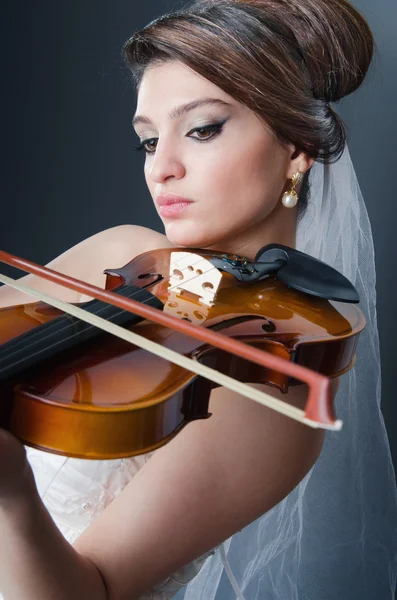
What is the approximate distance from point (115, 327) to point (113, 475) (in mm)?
512

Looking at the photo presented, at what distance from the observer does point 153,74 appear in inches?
41.2

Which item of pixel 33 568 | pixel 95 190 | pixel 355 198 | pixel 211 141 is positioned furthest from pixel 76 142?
pixel 33 568

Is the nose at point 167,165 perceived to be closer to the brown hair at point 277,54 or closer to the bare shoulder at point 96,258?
the brown hair at point 277,54

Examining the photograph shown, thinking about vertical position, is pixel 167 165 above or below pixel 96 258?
above

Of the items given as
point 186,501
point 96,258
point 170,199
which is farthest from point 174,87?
point 186,501

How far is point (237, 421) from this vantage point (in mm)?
908

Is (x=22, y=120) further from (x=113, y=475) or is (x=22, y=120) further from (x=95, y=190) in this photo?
(x=113, y=475)

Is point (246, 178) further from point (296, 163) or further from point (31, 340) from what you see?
point (31, 340)

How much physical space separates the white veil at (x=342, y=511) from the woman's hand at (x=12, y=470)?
30.2 inches

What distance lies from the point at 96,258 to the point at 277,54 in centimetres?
49

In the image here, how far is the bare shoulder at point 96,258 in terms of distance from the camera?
1273 mm

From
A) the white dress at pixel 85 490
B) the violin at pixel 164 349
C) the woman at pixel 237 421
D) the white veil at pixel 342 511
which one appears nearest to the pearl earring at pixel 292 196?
the woman at pixel 237 421

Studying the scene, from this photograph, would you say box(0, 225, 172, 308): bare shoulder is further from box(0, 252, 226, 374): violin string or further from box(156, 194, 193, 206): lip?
box(0, 252, 226, 374): violin string

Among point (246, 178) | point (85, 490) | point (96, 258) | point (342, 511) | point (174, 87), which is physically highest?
point (174, 87)
